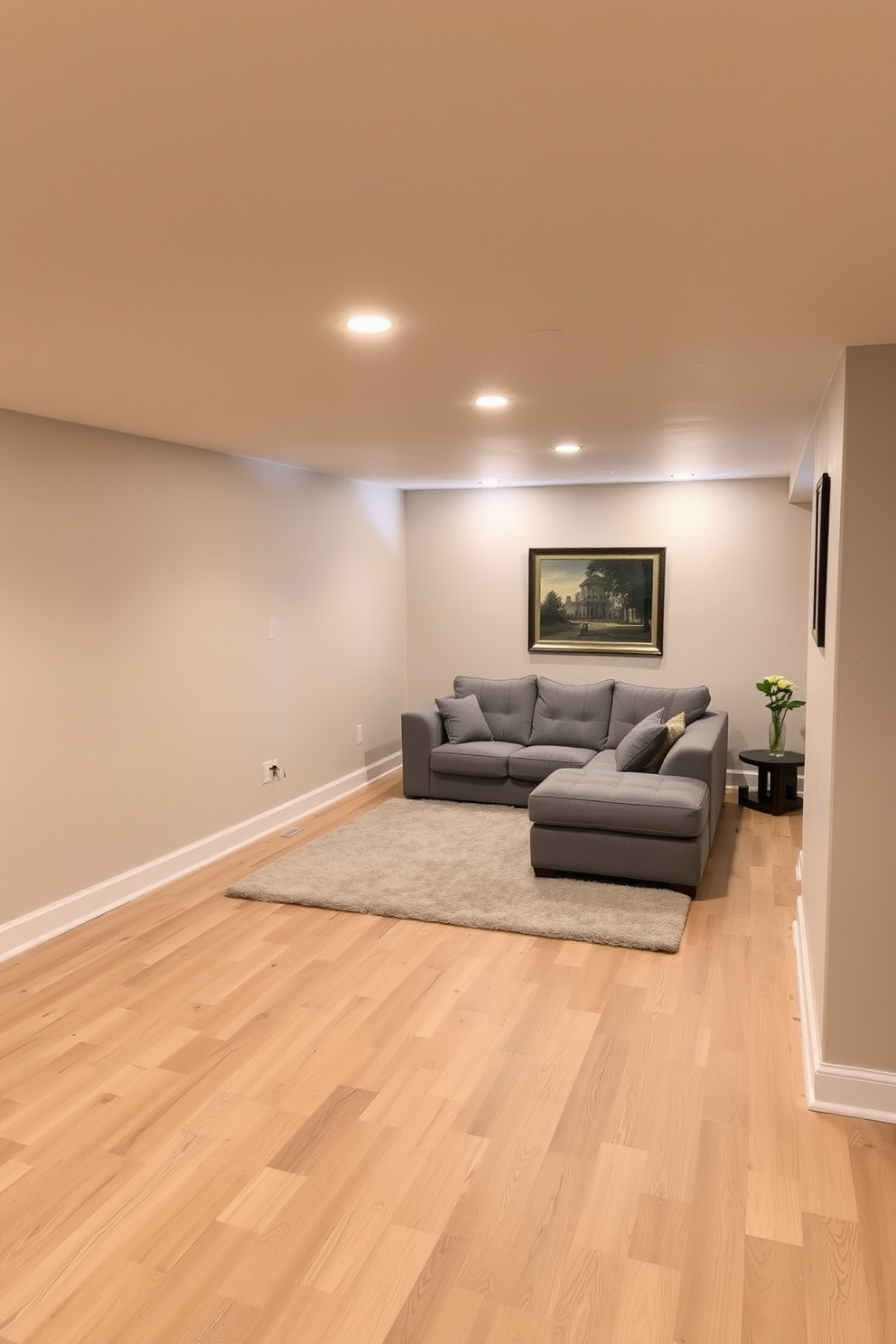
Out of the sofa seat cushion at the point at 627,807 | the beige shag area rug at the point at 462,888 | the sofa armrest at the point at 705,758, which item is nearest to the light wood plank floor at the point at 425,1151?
the beige shag area rug at the point at 462,888

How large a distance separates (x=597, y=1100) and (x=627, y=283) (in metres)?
2.31

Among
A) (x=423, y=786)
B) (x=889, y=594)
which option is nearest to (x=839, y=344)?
(x=889, y=594)

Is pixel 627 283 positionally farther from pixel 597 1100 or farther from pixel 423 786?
pixel 423 786

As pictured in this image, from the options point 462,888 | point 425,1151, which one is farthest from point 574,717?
point 425,1151

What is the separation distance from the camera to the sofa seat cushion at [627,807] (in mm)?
4531

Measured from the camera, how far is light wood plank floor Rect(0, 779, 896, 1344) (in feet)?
6.78

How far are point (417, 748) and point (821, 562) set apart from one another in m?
3.54

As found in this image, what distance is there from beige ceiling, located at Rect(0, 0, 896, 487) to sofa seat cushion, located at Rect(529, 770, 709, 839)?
2.13 metres

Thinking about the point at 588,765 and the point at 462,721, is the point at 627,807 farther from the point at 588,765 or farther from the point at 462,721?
the point at 462,721

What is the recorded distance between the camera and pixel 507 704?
6824 mm

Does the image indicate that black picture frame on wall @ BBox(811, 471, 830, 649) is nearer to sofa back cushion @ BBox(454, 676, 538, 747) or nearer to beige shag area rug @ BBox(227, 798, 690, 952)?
beige shag area rug @ BBox(227, 798, 690, 952)

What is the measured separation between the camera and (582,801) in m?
4.67

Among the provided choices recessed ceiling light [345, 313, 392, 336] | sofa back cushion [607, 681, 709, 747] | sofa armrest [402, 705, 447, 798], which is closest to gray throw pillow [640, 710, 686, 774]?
sofa back cushion [607, 681, 709, 747]

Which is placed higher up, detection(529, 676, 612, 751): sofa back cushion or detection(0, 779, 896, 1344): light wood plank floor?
detection(529, 676, 612, 751): sofa back cushion
